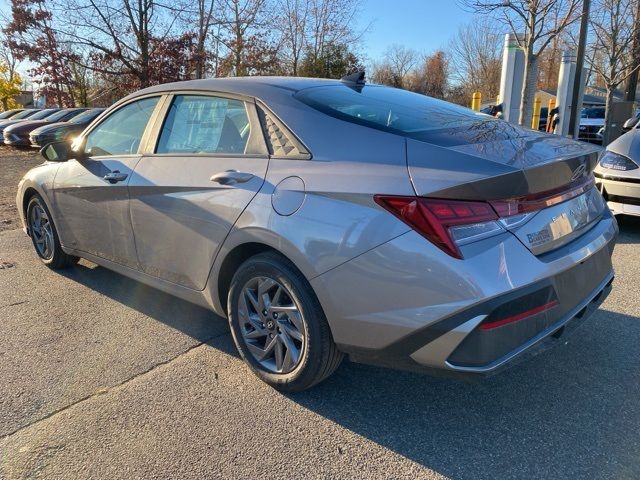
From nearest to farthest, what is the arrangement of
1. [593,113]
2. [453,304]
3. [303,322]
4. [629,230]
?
1. [453,304]
2. [303,322]
3. [629,230]
4. [593,113]

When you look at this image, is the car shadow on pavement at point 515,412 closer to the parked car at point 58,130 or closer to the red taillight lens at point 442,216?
the red taillight lens at point 442,216

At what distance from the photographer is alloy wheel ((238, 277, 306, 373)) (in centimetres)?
262

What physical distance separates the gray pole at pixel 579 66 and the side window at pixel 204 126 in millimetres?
9603

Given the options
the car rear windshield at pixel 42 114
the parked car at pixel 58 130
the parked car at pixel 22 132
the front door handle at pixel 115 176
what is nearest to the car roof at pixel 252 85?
the front door handle at pixel 115 176

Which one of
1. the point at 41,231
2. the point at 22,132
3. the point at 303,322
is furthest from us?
the point at 22,132

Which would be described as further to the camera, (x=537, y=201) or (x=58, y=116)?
(x=58, y=116)

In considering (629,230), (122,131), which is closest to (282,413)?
(122,131)

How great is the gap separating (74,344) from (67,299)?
864mm

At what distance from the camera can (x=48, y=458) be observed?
90.9 inches

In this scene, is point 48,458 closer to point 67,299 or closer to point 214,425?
point 214,425

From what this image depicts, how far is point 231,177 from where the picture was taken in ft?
9.06

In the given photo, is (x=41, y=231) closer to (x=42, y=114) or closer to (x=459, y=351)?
(x=459, y=351)

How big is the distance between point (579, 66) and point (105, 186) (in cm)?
1093

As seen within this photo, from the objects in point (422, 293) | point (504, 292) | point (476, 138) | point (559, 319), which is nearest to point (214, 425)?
point (422, 293)
